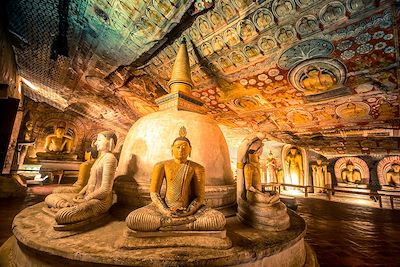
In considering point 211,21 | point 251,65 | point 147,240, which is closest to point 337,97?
point 251,65

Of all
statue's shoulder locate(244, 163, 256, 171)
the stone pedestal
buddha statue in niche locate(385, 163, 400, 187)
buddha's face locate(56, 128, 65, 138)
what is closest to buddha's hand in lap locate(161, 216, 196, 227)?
the stone pedestal

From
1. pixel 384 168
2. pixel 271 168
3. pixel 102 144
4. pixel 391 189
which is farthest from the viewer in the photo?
pixel 271 168

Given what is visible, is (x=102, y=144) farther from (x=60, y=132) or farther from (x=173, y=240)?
(x=60, y=132)

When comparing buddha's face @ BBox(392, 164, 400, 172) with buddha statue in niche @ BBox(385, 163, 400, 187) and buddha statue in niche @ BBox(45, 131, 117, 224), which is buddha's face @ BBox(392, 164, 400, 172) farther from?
buddha statue in niche @ BBox(45, 131, 117, 224)

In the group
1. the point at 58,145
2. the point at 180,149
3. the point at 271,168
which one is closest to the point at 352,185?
the point at 271,168

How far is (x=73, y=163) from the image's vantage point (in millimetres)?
13219

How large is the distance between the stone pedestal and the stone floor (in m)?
0.97

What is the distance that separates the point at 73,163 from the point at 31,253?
1336cm

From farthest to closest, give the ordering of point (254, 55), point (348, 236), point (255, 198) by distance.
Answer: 1. point (254, 55)
2. point (348, 236)
3. point (255, 198)

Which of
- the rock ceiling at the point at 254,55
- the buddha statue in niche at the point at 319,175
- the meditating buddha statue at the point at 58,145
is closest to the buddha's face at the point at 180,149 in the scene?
the rock ceiling at the point at 254,55

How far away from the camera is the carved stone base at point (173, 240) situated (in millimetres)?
2033

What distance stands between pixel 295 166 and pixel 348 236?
26.7 feet

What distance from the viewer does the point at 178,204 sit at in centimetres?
269

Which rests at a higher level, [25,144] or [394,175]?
[25,144]
